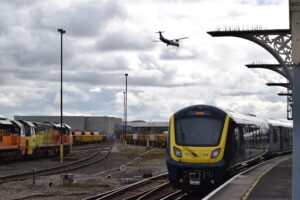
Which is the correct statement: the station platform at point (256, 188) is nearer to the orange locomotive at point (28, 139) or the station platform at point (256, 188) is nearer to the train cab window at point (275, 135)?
the train cab window at point (275, 135)

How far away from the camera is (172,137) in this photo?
17297 millimetres

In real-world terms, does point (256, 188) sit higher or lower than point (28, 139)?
lower

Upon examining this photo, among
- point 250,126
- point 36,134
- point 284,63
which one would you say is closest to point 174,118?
point 250,126

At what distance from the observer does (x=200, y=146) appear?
16781 millimetres

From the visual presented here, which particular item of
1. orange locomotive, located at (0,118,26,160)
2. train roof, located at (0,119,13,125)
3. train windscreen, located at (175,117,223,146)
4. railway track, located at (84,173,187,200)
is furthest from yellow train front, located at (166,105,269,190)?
train roof, located at (0,119,13,125)

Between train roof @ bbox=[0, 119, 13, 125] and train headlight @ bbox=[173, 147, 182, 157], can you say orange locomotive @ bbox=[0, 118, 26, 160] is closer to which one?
train roof @ bbox=[0, 119, 13, 125]

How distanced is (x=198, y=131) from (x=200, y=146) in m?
0.63

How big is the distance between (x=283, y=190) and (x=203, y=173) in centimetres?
261

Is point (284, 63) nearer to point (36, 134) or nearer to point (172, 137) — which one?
point (172, 137)

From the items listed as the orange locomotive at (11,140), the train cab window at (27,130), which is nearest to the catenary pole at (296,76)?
the orange locomotive at (11,140)

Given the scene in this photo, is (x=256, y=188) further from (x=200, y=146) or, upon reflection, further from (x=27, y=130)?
(x=27, y=130)

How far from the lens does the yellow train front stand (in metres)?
16.5

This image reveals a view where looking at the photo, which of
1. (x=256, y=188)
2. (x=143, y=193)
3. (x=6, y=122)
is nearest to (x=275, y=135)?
(x=6, y=122)

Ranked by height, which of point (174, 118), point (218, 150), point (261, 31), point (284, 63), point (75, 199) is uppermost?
point (261, 31)
